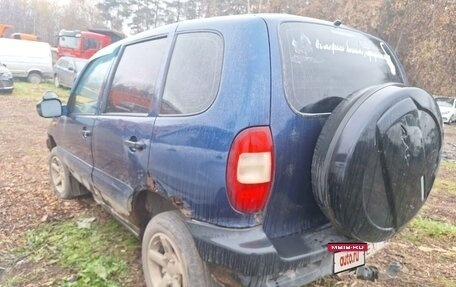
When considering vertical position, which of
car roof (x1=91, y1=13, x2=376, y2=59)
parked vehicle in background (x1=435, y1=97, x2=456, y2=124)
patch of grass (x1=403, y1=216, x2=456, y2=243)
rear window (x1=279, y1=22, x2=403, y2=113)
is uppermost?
car roof (x1=91, y1=13, x2=376, y2=59)

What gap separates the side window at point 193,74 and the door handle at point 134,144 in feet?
0.87

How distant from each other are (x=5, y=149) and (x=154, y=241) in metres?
5.50

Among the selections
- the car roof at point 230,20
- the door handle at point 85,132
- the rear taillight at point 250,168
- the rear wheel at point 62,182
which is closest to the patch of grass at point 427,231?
the car roof at point 230,20

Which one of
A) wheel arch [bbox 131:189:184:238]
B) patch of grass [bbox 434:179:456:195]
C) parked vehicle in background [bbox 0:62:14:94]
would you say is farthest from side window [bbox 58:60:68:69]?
wheel arch [bbox 131:189:184:238]

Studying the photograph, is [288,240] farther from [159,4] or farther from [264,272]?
[159,4]

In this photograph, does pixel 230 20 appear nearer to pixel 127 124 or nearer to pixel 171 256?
pixel 127 124

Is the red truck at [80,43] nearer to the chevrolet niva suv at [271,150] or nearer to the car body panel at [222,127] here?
the chevrolet niva suv at [271,150]

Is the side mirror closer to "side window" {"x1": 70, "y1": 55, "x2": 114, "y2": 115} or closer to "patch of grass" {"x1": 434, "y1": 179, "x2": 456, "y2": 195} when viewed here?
"side window" {"x1": 70, "y1": 55, "x2": 114, "y2": 115}

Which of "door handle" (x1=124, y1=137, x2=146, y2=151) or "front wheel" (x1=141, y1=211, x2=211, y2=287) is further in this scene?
"door handle" (x1=124, y1=137, x2=146, y2=151)

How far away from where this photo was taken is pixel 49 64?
718 inches

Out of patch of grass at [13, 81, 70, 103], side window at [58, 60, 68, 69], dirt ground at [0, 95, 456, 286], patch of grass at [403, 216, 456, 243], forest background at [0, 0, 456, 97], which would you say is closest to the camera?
dirt ground at [0, 95, 456, 286]

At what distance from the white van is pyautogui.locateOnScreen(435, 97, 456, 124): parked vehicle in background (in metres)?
20.7

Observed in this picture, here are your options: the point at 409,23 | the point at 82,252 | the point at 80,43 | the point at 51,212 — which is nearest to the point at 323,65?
the point at 82,252

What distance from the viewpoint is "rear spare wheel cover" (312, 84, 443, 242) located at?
181cm
